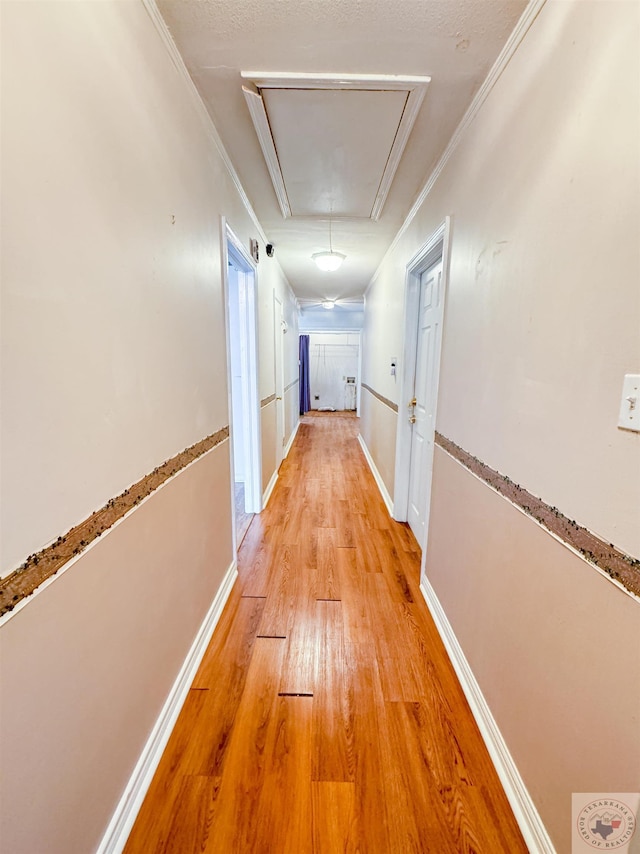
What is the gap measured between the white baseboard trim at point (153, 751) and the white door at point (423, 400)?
4.42ft

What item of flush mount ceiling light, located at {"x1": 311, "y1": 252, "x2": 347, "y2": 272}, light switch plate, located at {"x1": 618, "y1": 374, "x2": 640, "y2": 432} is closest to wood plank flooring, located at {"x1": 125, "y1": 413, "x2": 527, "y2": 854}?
light switch plate, located at {"x1": 618, "y1": 374, "x2": 640, "y2": 432}

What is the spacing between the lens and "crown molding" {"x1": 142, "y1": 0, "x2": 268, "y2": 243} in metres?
0.99

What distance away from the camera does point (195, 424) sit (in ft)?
4.61

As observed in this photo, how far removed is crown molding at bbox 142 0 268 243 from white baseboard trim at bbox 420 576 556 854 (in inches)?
97.4

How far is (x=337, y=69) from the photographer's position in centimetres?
119

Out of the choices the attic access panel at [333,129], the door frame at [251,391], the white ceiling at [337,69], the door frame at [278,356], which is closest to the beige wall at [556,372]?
the white ceiling at [337,69]

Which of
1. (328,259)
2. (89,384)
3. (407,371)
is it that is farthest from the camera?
(328,259)

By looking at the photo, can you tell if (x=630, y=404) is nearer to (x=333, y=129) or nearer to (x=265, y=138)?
(x=333, y=129)

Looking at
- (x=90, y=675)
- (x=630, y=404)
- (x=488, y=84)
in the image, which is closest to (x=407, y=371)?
(x=488, y=84)

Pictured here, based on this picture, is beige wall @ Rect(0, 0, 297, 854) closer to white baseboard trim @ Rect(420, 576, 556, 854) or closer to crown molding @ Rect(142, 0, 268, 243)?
crown molding @ Rect(142, 0, 268, 243)

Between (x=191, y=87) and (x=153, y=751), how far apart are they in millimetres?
2374

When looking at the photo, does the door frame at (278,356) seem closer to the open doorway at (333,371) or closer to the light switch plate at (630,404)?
the light switch plate at (630,404)

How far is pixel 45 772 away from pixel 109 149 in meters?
1.40

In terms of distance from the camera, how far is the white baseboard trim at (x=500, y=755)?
88 centimetres
